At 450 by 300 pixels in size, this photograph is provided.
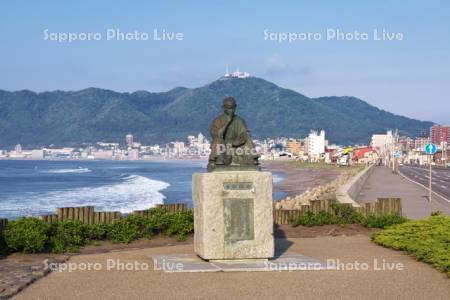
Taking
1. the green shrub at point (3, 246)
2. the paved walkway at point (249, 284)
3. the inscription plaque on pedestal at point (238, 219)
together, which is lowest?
the paved walkway at point (249, 284)

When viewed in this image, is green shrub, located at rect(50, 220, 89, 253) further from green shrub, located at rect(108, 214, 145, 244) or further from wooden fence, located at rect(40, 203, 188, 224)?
green shrub, located at rect(108, 214, 145, 244)

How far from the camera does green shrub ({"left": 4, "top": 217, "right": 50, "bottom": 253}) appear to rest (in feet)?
47.1

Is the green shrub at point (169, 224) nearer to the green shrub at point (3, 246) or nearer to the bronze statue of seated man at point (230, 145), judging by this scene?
the green shrub at point (3, 246)

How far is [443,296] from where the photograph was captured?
1011 cm

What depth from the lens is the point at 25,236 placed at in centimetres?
1434

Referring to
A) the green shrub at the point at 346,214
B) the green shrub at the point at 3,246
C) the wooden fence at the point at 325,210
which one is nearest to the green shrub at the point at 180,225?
the wooden fence at the point at 325,210

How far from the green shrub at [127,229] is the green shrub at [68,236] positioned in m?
0.62

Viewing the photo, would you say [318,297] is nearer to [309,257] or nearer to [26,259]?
[309,257]

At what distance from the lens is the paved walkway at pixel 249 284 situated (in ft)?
32.9

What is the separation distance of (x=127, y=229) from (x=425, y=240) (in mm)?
6333

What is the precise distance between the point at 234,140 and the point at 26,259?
4482 millimetres

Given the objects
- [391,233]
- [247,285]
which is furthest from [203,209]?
[391,233]

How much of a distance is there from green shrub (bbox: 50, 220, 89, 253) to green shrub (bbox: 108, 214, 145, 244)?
615mm

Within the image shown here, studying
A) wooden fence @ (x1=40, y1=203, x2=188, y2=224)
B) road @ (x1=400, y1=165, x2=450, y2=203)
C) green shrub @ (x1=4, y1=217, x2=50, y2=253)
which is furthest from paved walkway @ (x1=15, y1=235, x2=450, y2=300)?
road @ (x1=400, y1=165, x2=450, y2=203)
